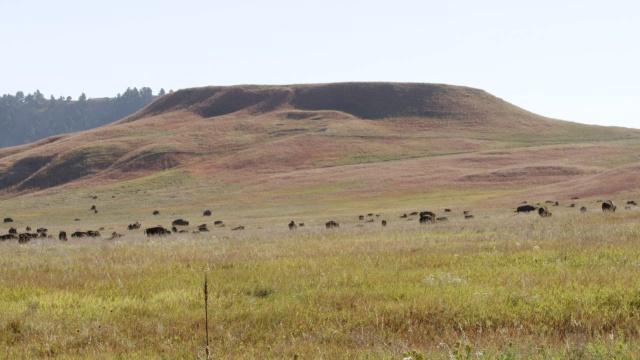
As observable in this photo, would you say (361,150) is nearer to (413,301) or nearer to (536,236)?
(536,236)

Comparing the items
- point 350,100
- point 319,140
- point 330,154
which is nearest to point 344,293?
point 330,154

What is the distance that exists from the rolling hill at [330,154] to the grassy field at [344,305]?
42.9 meters

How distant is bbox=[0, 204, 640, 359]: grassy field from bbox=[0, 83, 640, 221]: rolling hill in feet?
141

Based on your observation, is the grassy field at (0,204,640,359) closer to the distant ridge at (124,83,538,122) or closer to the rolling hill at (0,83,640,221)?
the rolling hill at (0,83,640,221)

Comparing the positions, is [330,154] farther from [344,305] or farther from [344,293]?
[344,305]

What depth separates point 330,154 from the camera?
11750cm

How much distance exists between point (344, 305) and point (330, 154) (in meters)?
108

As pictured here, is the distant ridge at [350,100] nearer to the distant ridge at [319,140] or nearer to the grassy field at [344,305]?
the distant ridge at [319,140]

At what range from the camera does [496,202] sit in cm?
5381

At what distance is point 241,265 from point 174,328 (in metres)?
5.90

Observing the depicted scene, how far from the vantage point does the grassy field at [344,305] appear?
723 cm

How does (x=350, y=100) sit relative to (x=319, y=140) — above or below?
above

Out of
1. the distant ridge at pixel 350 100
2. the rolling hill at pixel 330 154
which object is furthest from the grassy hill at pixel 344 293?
the distant ridge at pixel 350 100

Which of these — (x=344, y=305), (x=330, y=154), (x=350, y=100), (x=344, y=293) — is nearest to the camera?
(x=344, y=305)
